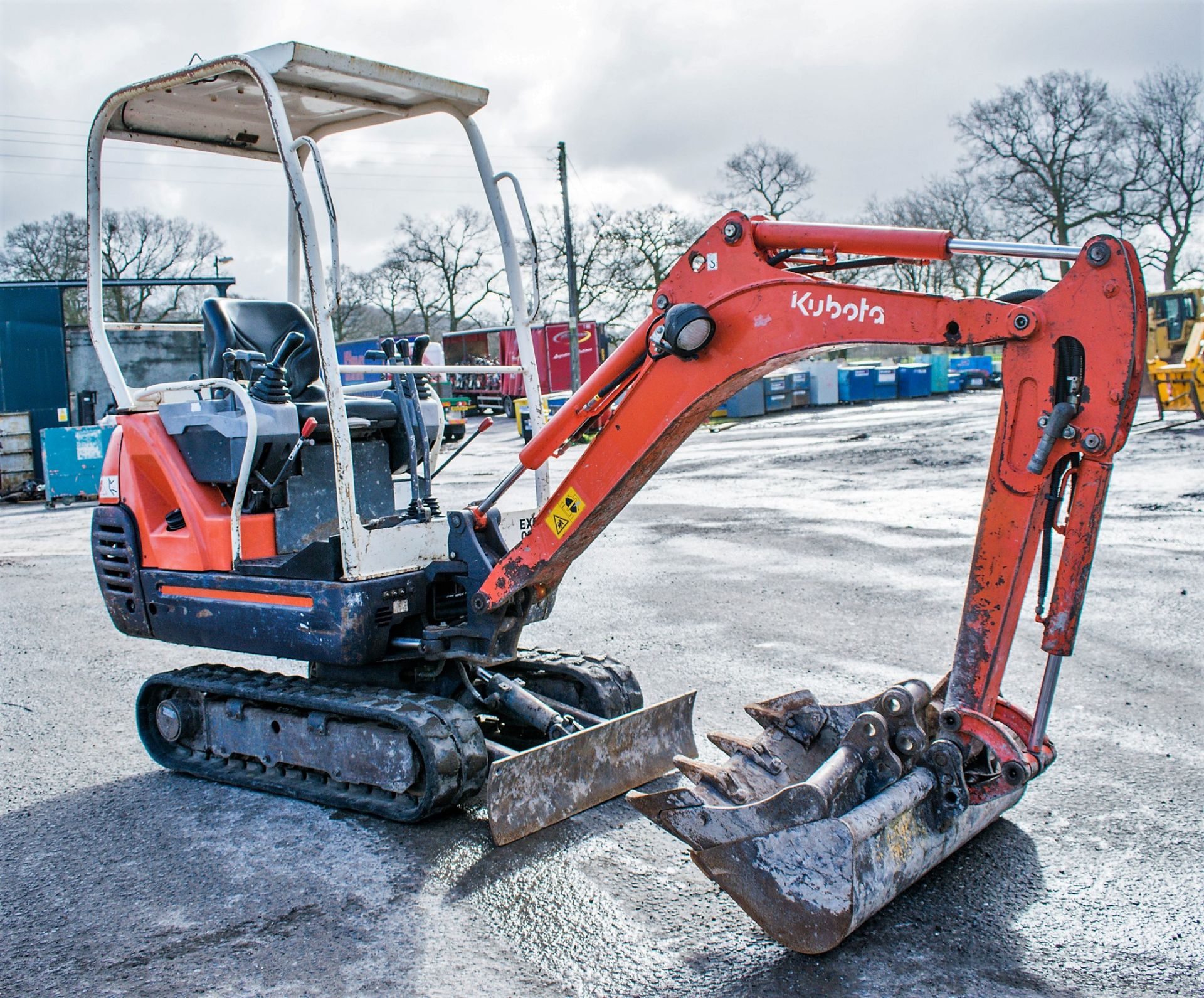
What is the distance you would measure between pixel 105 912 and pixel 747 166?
58.4 metres

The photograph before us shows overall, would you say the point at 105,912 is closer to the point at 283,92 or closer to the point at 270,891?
the point at 270,891

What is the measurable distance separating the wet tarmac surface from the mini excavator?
195mm

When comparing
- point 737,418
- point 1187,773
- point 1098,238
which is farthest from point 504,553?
point 737,418

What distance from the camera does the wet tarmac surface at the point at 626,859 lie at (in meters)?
3.39

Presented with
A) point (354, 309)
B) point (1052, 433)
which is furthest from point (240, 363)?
point (354, 309)

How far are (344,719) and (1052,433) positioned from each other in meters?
3.05

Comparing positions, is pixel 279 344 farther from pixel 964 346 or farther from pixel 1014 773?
pixel 1014 773

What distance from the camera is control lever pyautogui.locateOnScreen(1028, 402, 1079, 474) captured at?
330 cm

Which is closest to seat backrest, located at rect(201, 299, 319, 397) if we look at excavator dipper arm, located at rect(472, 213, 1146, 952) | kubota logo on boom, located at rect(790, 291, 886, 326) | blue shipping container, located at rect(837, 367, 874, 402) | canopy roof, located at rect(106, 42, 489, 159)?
canopy roof, located at rect(106, 42, 489, 159)

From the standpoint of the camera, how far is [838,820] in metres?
3.30

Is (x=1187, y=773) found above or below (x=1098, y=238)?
below

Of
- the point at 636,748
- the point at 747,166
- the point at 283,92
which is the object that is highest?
the point at 747,166

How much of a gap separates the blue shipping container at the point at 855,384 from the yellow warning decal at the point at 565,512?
30462mm

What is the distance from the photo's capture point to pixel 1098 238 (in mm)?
3211
